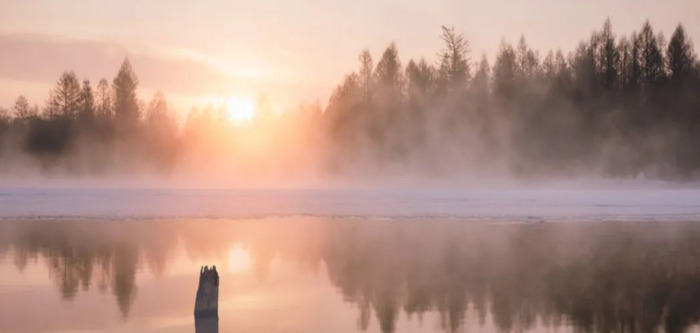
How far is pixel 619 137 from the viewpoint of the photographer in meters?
70.1

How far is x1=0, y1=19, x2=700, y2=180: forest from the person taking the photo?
229ft

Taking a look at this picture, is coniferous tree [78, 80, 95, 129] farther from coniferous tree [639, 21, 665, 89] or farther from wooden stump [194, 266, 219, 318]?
wooden stump [194, 266, 219, 318]

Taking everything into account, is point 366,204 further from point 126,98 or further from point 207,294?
point 126,98

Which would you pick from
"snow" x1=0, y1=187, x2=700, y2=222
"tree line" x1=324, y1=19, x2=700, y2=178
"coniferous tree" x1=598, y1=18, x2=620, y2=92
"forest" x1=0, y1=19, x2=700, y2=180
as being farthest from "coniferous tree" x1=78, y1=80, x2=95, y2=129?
"coniferous tree" x1=598, y1=18, x2=620, y2=92

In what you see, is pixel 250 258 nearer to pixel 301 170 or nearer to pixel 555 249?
pixel 555 249

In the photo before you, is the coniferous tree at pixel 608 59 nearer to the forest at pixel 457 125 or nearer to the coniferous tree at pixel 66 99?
the forest at pixel 457 125

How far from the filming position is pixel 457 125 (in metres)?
77.0

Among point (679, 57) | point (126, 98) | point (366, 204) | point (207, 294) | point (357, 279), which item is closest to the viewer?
point (207, 294)

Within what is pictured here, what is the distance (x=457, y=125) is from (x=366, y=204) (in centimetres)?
3381

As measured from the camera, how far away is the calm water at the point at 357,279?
15.5 metres

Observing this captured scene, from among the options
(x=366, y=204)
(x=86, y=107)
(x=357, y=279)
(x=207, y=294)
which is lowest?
(x=357, y=279)

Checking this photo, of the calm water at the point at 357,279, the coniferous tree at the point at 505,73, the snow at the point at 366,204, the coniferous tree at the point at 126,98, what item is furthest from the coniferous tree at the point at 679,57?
the coniferous tree at the point at 126,98

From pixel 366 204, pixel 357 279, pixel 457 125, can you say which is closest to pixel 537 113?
pixel 457 125

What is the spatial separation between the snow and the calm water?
21.6 ft
